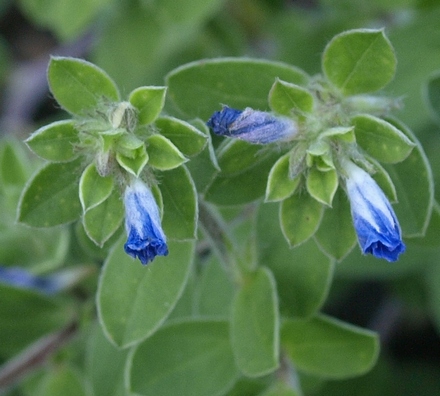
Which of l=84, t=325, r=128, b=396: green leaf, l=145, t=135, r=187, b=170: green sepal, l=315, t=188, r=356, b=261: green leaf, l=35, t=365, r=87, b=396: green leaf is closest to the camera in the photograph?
l=145, t=135, r=187, b=170: green sepal

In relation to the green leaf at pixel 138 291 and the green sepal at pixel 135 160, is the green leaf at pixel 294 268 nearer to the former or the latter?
the green leaf at pixel 138 291

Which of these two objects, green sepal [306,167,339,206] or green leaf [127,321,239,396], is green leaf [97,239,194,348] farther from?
green sepal [306,167,339,206]

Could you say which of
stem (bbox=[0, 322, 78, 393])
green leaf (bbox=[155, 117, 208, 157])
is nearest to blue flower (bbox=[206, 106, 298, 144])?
green leaf (bbox=[155, 117, 208, 157])

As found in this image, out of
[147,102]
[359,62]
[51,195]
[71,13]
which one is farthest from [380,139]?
[71,13]

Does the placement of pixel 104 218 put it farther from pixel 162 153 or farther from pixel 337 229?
pixel 337 229

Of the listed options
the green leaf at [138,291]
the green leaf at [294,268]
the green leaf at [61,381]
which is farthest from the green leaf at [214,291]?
the green leaf at [61,381]

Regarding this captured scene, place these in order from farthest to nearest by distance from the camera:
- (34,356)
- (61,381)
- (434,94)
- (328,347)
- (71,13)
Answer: (71,13) → (61,381) → (34,356) → (328,347) → (434,94)

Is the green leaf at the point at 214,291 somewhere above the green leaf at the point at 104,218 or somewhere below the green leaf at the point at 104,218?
below
